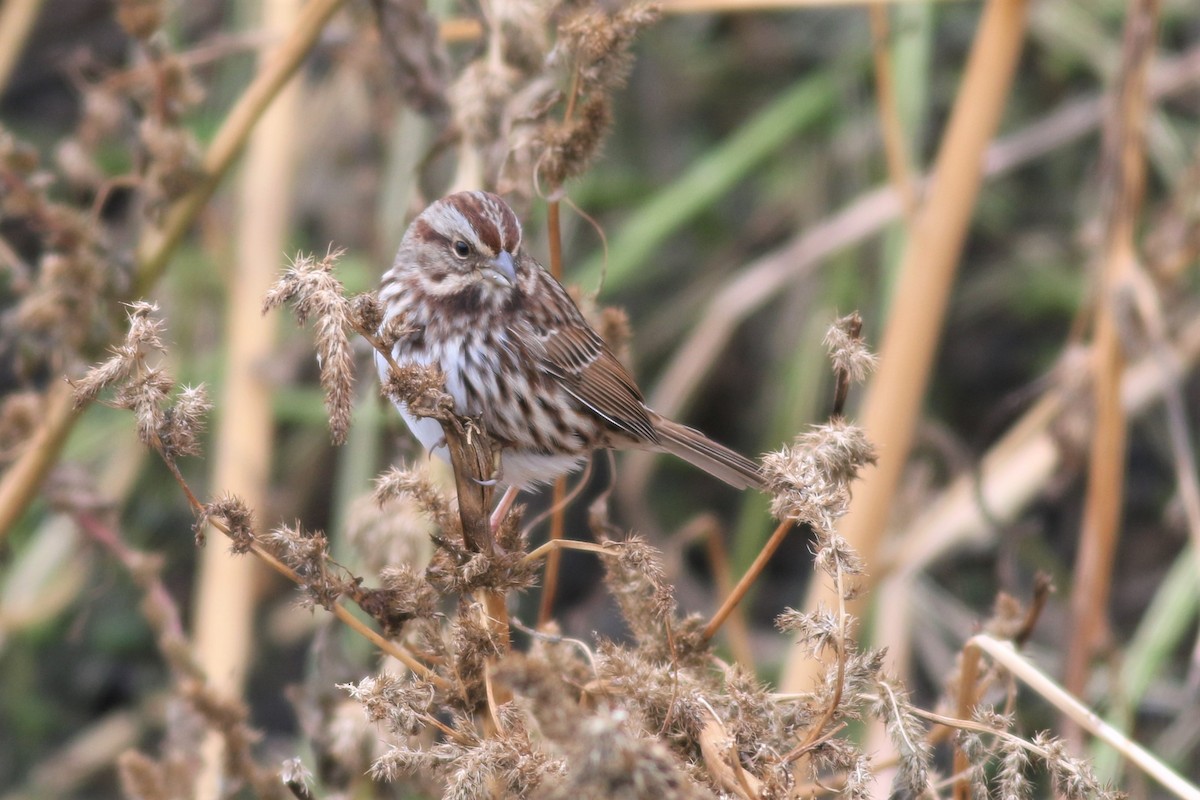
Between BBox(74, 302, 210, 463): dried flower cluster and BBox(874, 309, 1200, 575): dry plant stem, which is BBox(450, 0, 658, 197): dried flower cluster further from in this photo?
BBox(874, 309, 1200, 575): dry plant stem

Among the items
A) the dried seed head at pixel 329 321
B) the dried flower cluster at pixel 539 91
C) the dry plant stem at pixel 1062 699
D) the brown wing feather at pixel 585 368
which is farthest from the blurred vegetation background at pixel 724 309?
the dried seed head at pixel 329 321

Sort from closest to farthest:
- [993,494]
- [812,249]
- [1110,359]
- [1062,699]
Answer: [1062,699]
[1110,359]
[993,494]
[812,249]

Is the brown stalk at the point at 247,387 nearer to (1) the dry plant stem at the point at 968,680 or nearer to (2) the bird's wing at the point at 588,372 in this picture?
(2) the bird's wing at the point at 588,372

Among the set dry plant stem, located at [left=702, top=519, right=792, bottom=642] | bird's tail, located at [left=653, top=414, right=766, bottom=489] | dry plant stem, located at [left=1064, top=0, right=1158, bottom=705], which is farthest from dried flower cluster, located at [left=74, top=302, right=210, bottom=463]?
dry plant stem, located at [left=1064, top=0, right=1158, bottom=705]

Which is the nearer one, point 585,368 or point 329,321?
point 329,321

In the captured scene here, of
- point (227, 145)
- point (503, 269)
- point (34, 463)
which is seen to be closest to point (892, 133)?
point (503, 269)

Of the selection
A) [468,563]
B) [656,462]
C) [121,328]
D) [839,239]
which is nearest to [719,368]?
[656,462]

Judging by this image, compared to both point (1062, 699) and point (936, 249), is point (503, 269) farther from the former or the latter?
point (1062, 699)

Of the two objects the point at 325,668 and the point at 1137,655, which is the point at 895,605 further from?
the point at 325,668
